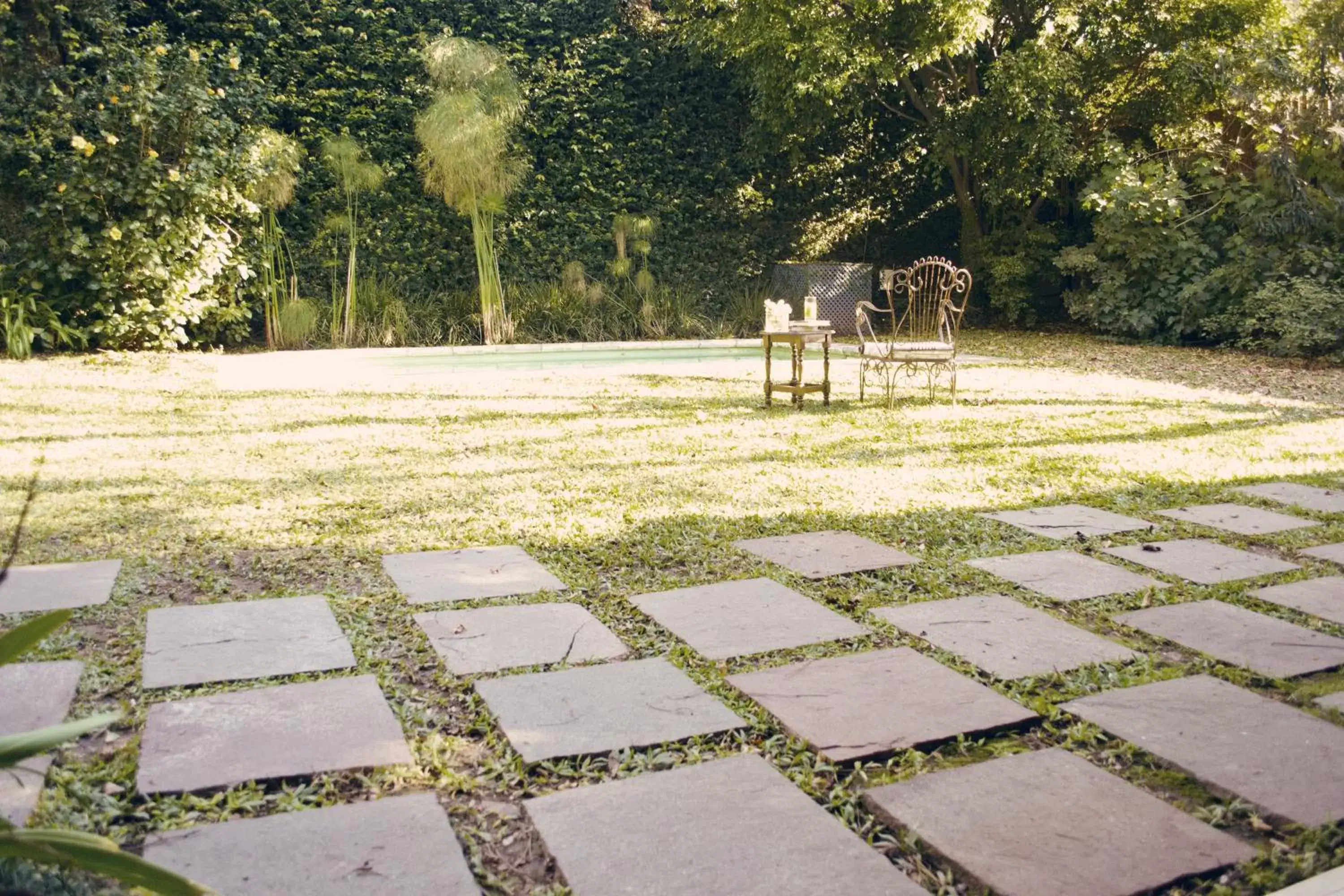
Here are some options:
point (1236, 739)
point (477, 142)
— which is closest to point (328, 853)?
point (1236, 739)

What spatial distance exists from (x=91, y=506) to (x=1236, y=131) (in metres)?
10.5

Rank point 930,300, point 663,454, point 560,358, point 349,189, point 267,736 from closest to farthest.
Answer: point 267,736 < point 663,454 < point 930,300 < point 560,358 < point 349,189

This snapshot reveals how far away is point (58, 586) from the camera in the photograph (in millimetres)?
2861

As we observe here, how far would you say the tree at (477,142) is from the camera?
385 inches

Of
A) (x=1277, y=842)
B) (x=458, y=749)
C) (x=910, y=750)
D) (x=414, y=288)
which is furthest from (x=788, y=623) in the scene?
(x=414, y=288)

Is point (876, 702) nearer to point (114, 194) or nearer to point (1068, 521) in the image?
point (1068, 521)

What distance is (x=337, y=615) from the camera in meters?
2.67

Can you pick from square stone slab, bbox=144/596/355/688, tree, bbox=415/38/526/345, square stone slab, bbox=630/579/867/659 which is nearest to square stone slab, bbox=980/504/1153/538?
square stone slab, bbox=630/579/867/659

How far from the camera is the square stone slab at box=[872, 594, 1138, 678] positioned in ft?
7.80

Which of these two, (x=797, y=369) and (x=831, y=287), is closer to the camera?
(x=797, y=369)

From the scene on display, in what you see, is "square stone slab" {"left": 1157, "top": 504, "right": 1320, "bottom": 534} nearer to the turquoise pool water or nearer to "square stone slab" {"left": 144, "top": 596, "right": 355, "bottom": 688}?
"square stone slab" {"left": 144, "top": 596, "right": 355, "bottom": 688}

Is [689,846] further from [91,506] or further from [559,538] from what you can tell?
[91,506]

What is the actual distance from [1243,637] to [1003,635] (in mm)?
559

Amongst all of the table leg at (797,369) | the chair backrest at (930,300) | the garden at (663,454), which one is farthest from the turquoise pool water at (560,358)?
the table leg at (797,369)
